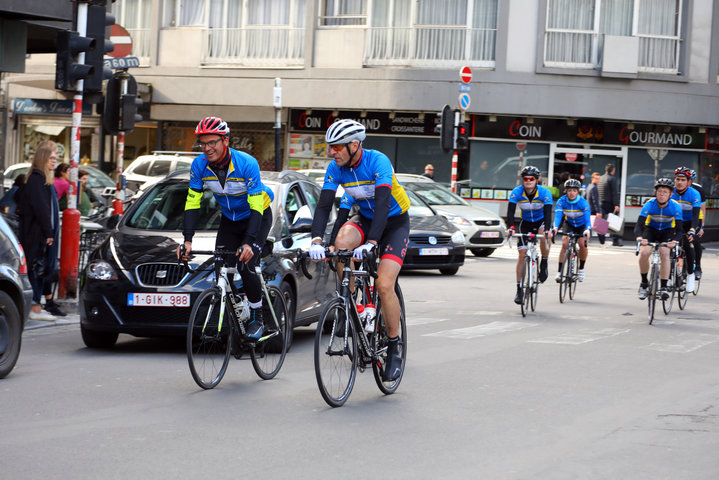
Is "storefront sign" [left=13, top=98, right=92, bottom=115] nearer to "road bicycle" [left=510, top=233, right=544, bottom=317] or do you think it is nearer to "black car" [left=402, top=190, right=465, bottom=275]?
"black car" [left=402, top=190, right=465, bottom=275]

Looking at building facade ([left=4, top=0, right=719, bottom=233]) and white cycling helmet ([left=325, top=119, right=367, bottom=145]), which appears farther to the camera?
building facade ([left=4, top=0, right=719, bottom=233])

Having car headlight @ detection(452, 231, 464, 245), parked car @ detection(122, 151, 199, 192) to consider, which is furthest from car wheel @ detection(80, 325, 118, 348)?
parked car @ detection(122, 151, 199, 192)

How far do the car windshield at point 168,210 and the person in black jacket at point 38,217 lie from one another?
1.58 m

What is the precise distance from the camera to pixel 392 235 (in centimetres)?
848

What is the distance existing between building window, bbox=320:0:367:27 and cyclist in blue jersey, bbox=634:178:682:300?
2082cm

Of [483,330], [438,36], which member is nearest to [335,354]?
[483,330]

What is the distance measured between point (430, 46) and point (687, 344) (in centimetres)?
2272

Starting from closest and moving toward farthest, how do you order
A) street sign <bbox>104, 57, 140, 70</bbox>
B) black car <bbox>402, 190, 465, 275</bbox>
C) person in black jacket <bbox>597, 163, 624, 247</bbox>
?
street sign <bbox>104, 57, 140, 70</bbox> → black car <bbox>402, 190, 465, 275</bbox> → person in black jacket <bbox>597, 163, 624, 247</bbox>

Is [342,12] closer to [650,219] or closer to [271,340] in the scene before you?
[650,219]

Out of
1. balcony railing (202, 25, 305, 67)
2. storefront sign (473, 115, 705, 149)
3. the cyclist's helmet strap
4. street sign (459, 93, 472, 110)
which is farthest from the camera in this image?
balcony railing (202, 25, 305, 67)

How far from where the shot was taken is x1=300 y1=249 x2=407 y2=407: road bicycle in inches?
306

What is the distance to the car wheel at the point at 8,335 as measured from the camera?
29.0ft

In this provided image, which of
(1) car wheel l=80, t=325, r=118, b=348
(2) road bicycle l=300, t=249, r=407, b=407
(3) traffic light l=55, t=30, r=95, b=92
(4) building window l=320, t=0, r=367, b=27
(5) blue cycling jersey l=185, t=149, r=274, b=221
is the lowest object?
(1) car wheel l=80, t=325, r=118, b=348

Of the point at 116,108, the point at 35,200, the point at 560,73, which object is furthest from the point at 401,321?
the point at 560,73
